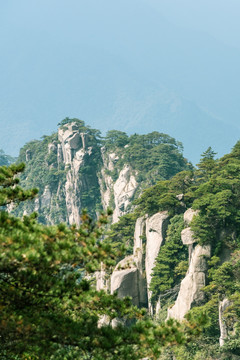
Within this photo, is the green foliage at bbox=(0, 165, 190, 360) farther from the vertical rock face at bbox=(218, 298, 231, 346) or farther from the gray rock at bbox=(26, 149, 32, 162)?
the gray rock at bbox=(26, 149, 32, 162)

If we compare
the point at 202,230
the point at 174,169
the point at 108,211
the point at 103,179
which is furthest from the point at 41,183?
the point at 108,211

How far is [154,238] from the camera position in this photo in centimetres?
3581

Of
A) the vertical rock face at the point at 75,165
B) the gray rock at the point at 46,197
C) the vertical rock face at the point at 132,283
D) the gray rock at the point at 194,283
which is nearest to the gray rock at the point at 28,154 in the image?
the gray rock at the point at 46,197

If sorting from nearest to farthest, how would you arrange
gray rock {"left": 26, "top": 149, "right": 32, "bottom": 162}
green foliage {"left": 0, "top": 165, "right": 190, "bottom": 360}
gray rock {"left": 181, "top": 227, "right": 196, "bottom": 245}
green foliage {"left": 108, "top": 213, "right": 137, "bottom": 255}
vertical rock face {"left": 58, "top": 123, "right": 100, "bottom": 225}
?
green foliage {"left": 0, "top": 165, "right": 190, "bottom": 360} < gray rock {"left": 181, "top": 227, "right": 196, "bottom": 245} < green foliage {"left": 108, "top": 213, "right": 137, "bottom": 255} < vertical rock face {"left": 58, "top": 123, "right": 100, "bottom": 225} < gray rock {"left": 26, "top": 149, "right": 32, "bottom": 162}

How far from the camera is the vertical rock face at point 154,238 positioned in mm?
35000

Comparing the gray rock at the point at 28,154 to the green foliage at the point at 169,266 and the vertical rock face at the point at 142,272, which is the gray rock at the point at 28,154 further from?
the green foliage at the point at 169,266

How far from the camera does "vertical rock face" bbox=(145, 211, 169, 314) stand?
35.0 metres

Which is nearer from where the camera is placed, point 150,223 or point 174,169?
point 150,223

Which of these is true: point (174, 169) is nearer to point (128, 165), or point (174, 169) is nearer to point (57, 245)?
point (128, 165)

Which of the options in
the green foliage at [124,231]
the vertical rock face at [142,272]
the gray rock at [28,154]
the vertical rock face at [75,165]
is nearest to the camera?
the vertical rock face at [142,272]

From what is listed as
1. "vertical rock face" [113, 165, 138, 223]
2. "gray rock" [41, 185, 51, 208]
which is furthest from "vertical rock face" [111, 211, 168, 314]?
"gray rock" [41, 185, 51, 208]

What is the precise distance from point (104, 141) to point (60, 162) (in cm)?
897

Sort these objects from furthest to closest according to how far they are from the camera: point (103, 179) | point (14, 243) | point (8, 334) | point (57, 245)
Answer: point (103, 179)
point (8, 334)
point (57, 245)
point (14, 243)

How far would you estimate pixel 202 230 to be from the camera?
29141 millimetres
